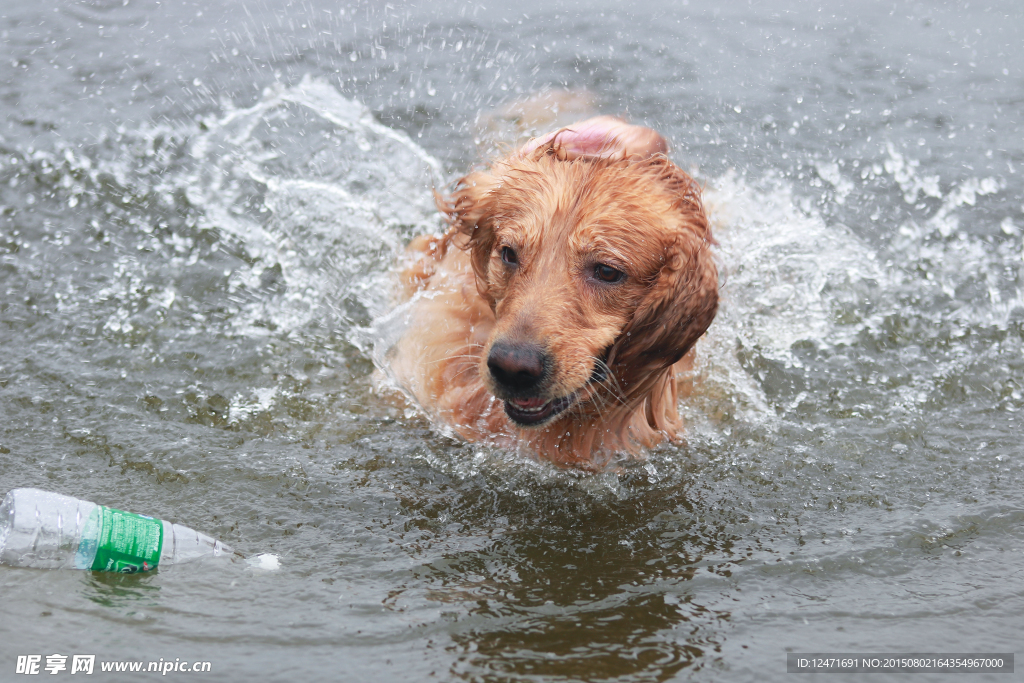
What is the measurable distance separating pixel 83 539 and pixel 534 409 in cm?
187

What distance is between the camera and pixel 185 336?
5.63 metres

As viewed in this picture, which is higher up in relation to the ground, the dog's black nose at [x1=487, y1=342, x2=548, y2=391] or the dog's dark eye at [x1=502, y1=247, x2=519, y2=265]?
the dog's dark eye at [x1=502, y1=247, x2=519, y2=265]

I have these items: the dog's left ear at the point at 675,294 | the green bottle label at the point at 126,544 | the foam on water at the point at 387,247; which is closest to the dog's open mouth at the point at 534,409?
the dog's left ear at the point at 675,294

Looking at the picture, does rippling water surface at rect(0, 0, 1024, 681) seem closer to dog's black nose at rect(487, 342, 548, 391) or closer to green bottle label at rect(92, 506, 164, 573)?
green bottle label at rect(92, 506, 164, 573)

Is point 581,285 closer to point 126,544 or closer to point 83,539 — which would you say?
point 126,544

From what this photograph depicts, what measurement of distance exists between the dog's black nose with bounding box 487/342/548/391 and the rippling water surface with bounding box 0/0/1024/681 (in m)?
0.74

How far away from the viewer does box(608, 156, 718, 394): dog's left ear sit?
382 cm

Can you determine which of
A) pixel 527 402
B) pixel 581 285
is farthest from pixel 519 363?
pixel 581 285

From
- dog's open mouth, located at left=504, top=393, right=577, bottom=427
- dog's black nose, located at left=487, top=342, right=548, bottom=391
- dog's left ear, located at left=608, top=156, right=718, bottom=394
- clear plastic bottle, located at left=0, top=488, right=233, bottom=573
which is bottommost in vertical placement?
clear plastic bottle, located at left=0, top=488, right=233, bottom=573

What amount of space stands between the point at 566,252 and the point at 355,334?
2.63m

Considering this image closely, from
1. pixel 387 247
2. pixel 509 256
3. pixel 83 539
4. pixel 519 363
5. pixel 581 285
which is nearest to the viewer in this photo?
pixel 83 539

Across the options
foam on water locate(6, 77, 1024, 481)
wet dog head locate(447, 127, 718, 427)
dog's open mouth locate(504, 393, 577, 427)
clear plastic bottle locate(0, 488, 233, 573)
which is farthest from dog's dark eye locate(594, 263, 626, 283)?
clear plastic bottle locate(0, 488, 233, 573)

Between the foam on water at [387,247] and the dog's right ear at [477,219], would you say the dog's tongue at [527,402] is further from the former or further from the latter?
the foam on water at [387,247]

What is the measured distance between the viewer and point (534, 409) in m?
3.81
